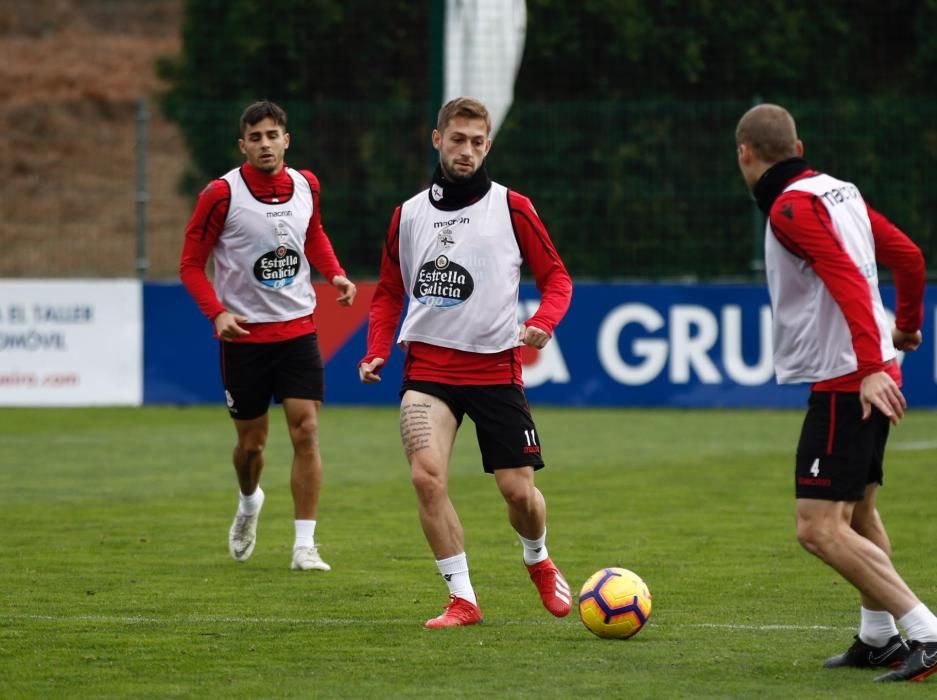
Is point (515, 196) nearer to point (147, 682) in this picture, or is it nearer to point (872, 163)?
point (147, 682)

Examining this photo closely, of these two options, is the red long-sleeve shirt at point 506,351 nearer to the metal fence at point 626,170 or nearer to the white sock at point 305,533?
the white sock at point 305,533

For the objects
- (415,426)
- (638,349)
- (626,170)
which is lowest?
(638,349)

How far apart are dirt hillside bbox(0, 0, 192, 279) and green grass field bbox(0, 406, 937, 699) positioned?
21699 millimetres

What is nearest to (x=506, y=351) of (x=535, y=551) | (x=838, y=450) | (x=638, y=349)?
(x=535, y=551)

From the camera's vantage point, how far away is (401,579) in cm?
875

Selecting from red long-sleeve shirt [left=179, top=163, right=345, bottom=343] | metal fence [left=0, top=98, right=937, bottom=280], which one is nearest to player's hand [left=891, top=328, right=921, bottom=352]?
red long-sleeve shirt [left=179, top=163, right=345, bottom=343]

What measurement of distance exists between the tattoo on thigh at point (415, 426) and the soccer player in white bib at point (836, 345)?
5.37ft

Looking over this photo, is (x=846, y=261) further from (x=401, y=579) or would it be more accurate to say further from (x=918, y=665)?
(x=401, y=579)

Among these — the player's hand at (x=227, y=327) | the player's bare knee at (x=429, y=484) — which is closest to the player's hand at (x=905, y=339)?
the player's bare knee at (x=429, y=484)

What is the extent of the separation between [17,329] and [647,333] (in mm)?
6685

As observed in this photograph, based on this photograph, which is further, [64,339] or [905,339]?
[64,339]

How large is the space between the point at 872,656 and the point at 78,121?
4390cm

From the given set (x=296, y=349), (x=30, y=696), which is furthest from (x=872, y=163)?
(x=30, y=696)

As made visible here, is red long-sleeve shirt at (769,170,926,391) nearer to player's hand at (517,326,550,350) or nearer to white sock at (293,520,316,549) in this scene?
player's hand at (517,326,550,350)
